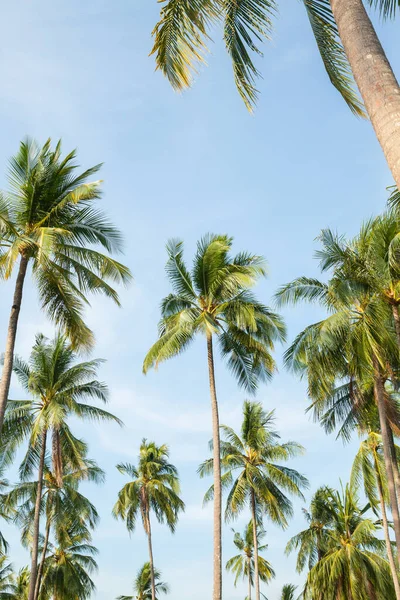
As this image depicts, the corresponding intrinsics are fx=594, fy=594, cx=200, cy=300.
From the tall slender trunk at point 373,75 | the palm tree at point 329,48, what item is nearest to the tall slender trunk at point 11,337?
the palm tree at point 329,48

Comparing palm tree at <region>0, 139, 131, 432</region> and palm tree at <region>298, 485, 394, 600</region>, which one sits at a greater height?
palm tree at <region>0, 139, 131, 432</region>

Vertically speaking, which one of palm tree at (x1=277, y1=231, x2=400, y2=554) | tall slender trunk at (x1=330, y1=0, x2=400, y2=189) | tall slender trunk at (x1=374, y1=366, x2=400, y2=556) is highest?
palm tree at (x1=277, y1=231, x2=400, y2=554)

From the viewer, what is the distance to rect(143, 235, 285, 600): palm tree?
19656 millimetres

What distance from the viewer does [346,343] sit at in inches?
701

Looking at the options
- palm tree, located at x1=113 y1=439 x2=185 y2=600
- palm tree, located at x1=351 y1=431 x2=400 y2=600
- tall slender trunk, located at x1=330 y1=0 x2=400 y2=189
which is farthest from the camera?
palm tree, located at x1=113 y1=439 x2=185 y2=600

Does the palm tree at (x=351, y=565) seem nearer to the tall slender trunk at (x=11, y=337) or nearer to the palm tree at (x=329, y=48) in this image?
the tall slender trunk at (x=11, y=337)

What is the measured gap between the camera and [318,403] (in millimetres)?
20734

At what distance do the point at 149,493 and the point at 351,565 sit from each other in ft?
39.5

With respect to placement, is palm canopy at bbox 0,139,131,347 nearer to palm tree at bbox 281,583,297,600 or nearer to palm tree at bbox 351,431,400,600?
palm tree at bbox 351,431,400,600

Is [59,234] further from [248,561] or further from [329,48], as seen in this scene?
→ [248,561]

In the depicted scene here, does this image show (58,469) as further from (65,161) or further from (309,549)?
(309,549)

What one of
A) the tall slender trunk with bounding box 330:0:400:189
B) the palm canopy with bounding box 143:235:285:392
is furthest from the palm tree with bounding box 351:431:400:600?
the tall slender trunk with bounding box 330:0:400:189

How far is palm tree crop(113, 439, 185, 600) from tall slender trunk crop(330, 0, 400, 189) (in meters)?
31.6

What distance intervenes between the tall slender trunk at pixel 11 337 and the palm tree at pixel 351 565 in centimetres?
1942
